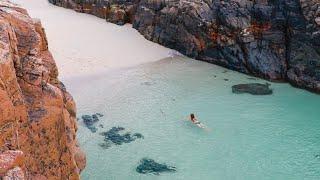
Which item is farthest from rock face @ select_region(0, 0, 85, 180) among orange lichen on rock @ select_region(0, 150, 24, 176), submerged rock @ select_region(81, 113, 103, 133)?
submerged rock @ select_region(81, 113, 103, 133)

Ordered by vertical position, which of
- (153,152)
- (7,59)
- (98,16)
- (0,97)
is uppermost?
(7,59)

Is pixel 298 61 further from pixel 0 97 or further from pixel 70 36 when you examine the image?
pixel 0 97

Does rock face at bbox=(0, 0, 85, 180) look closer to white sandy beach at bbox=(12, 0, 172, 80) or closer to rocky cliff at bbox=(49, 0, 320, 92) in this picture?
white sandy beach at bbox=(12, 0, 172, 80)

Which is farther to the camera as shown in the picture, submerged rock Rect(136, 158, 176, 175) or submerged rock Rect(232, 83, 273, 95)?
submerged rock Rect(232, 83, 273, 95)

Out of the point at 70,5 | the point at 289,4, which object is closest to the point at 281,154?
the point at 289,4

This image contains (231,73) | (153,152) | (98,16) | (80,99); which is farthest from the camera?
(98,16)

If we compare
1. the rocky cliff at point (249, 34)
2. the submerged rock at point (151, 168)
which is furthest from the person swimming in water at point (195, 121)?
the rocky cliff at point (249, 34)
